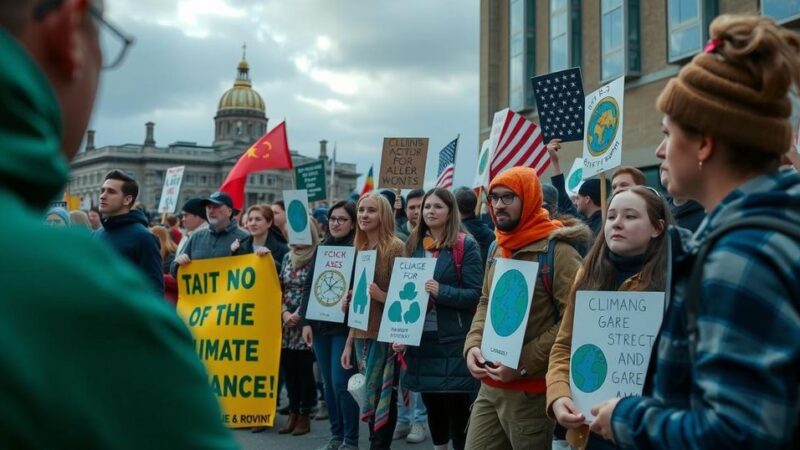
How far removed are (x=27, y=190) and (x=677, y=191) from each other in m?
1.54

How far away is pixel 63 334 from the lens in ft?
2.55

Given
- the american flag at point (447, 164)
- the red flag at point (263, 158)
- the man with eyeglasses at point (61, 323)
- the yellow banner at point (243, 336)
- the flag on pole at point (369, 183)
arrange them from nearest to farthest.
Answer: the man with eyeglasses at point (61, 323)
the yellow banner at point (243, 336)
the red flag at point (263, 158)
the american flag at point (447, 164)
the flag on pole at point (369, 183)

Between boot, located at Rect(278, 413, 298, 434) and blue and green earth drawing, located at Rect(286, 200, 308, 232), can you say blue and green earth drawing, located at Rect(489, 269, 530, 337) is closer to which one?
blue and green earth drawing, located at Rect(286, 200, 308, 232)

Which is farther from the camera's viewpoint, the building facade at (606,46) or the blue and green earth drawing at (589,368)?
the building facade at (606,46)

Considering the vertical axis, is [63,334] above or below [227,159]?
below

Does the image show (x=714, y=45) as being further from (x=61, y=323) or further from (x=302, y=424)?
(x=302, y=424)

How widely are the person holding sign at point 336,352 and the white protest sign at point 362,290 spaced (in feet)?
1.24

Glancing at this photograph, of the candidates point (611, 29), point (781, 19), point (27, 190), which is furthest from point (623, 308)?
point (611, 29)

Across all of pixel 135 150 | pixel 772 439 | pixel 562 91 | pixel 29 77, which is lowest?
pixel 772 439

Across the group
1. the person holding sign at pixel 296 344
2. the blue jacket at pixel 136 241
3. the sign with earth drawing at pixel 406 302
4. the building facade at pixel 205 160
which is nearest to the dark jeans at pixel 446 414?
the sign with earth drawing at pixel 406 302

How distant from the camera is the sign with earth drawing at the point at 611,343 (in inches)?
128

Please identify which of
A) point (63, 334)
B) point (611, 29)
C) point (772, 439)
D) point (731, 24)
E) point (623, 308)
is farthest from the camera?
point (611, 29)

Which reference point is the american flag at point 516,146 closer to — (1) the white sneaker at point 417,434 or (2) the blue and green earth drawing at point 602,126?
Result: (2) the blue and green earth drawing at point 602,126

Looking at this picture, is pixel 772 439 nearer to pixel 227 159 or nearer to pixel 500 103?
pixel 500 103
